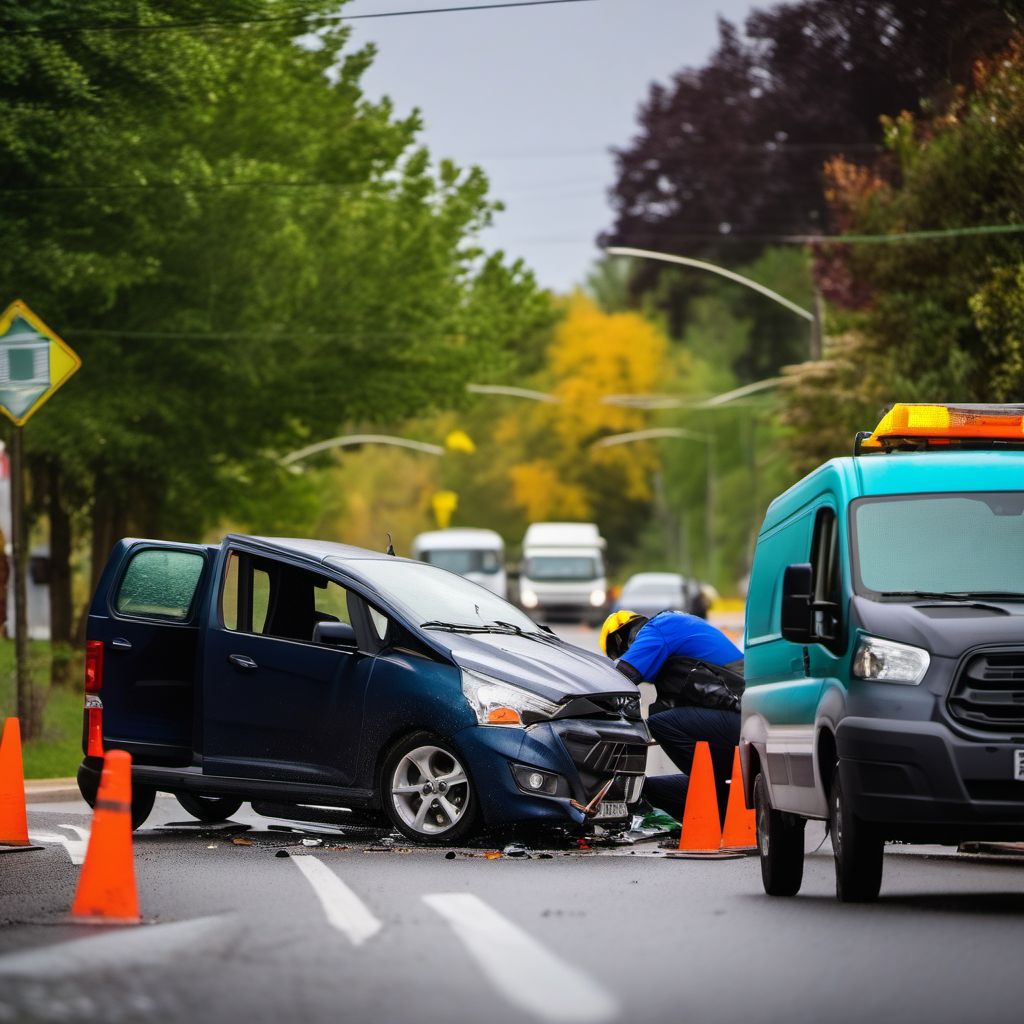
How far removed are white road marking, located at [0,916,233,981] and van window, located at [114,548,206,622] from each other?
512 centimetres

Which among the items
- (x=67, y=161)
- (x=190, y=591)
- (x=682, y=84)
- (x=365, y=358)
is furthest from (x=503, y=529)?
(x=190, y=591)

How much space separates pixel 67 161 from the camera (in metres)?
25.2

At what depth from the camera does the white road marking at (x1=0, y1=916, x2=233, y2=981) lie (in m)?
8.12

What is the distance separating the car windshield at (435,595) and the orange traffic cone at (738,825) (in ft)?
5.82

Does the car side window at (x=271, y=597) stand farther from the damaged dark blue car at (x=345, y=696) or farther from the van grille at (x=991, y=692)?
the van grille at (x=991, y=692)

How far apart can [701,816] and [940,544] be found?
10.2ft

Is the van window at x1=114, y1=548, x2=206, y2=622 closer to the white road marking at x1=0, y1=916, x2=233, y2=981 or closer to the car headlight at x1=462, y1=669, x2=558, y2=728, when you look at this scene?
the car headlight at x1=462, y1=669, x2=558, y2=728

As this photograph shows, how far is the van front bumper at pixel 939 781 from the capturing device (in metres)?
9.95

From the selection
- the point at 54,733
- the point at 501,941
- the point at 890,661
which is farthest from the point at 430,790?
the point at 54,733

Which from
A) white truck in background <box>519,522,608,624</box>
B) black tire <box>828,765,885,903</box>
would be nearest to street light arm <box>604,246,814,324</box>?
black tire <box>828,765,885,903</box>

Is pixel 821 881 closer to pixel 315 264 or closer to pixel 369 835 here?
pixel 369 835

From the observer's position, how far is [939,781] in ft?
32.7

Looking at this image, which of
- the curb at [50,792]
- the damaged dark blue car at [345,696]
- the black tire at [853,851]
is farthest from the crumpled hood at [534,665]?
the curb at [50,792]

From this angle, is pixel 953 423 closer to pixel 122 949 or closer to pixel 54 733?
pixel 122 949
